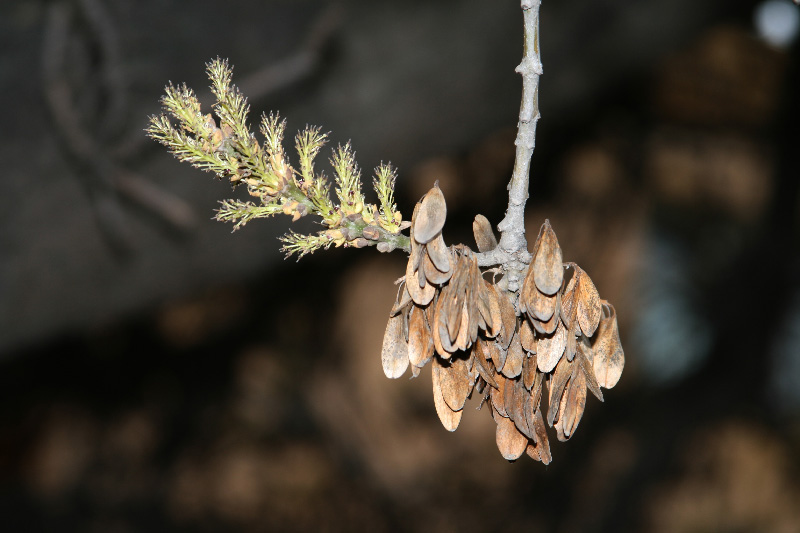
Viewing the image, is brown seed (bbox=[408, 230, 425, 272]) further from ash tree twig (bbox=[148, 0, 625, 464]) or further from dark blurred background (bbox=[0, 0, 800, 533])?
dark blurred background (bbox=[0, 0, 800, 533])

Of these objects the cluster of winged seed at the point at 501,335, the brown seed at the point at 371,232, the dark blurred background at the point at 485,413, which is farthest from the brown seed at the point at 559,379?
the dark blurred background at the point at 485,413

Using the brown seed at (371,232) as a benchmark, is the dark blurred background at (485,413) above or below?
above

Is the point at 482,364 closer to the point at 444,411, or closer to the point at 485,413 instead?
the point at 444,411

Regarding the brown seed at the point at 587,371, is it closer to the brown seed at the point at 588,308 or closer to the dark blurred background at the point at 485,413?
the brown seed at the point at 588,308

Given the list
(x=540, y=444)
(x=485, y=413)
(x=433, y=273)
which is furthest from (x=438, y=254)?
(x=485, y=413)

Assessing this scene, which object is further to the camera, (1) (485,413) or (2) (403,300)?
(1) (485,413)

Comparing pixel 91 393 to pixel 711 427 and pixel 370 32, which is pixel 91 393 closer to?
pixel 370 32

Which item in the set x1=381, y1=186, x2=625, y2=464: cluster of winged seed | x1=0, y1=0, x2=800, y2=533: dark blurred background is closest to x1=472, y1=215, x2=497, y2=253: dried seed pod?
x1=381, y1=186, x2=625, y2=464: cluster of winged seed
